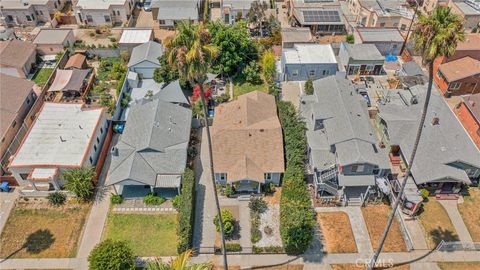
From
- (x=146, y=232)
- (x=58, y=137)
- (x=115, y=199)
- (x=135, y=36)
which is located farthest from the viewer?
(x=135, y=36)

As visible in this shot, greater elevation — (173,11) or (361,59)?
(173,11)

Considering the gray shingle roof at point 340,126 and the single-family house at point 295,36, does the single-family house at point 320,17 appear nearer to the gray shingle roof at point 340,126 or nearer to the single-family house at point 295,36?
the single-family house at point 295,36

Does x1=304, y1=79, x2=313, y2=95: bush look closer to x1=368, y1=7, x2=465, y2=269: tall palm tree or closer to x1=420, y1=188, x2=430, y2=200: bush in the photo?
x1=420, y1=188, x2=430, y2=200: bush

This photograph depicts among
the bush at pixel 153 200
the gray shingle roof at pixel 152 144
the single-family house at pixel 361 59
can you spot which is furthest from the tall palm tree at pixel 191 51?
the single-family house at pixel 361 59

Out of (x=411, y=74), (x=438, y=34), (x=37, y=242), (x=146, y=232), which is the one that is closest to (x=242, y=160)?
(x=146, y=232)

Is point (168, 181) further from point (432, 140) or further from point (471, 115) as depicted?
point (471, 115)

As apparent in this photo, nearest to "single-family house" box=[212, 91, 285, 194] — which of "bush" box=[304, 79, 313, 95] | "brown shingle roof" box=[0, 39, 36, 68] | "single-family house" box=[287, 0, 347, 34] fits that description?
"bush" box=[304, 79, 313, 95]

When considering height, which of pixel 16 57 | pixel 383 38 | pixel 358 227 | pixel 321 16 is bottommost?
pixel 358 227
